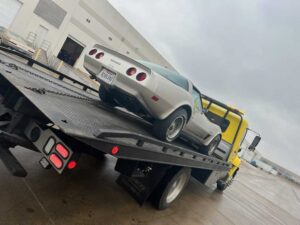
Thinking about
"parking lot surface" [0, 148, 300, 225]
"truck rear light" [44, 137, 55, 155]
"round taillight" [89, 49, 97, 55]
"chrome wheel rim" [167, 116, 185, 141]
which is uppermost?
"round taillight" [89, 49, 97, 55]

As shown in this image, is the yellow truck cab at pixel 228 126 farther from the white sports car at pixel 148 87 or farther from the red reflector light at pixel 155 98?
the red reflector light at pixel 155 98

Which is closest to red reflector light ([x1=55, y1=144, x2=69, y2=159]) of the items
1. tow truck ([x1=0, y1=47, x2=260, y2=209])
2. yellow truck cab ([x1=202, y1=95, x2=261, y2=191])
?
tow truck ([x1=0, y1=47, x2=260, y2=209])

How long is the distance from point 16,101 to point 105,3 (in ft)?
89.9

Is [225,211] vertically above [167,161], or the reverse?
[167,161]

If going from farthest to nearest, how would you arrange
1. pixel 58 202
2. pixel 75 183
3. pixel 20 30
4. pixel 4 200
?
pixel 20 30, pixel 75 183, pixel 58 202, pixel 4 200

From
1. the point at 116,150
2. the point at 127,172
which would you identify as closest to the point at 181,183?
the point at 127,172

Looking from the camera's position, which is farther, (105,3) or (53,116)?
(105,3)

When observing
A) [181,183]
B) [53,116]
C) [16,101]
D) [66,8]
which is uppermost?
[66,8]

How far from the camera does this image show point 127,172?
3.62 meters

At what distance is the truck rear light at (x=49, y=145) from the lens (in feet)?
8.22

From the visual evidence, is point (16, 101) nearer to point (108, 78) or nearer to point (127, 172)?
point (108, 78)

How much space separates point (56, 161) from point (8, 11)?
75.0 feet

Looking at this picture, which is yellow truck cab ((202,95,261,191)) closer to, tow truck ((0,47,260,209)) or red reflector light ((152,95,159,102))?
tow truck ((0,47,260,209))

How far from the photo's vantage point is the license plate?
3852 millimetres
